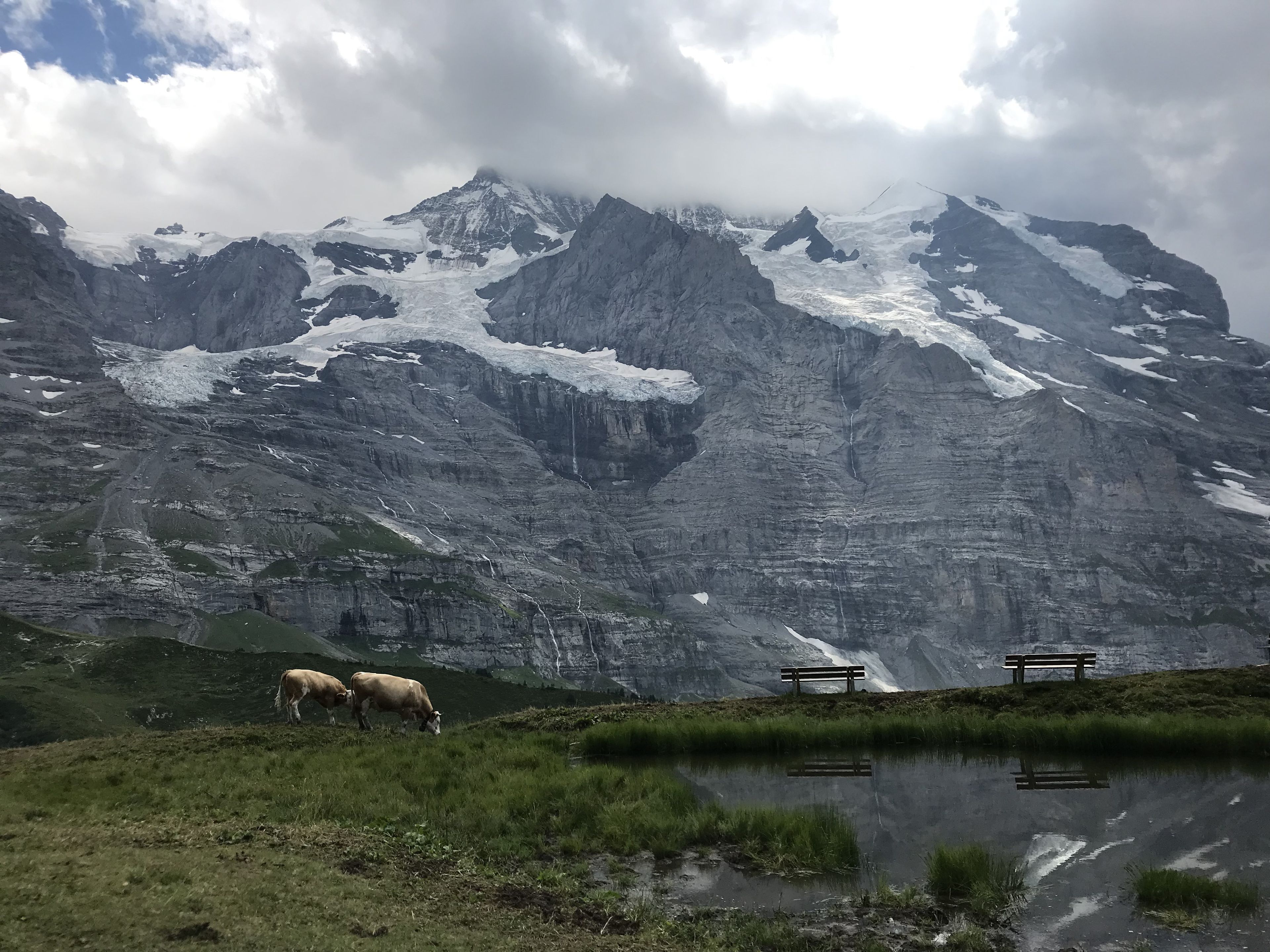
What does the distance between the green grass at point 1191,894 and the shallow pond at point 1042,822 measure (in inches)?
17.2

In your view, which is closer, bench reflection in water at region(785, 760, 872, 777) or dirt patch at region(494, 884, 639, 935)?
dirt patch at region(494, 884, 639, 935)

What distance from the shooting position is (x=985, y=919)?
59.7 feet

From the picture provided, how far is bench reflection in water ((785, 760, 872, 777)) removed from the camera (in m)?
30.2

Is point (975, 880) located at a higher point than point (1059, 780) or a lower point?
lower

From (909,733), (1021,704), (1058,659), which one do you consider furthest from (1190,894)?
(1058,659)

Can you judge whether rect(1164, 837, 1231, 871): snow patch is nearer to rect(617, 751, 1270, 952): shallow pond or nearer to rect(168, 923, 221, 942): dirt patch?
rect(617, 751, 1270, 952): shallow pond

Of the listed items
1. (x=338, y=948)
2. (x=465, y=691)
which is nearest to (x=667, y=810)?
(x=338, y=948)

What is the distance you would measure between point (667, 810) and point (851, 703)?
1812 cm

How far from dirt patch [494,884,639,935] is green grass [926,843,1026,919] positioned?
247 inches

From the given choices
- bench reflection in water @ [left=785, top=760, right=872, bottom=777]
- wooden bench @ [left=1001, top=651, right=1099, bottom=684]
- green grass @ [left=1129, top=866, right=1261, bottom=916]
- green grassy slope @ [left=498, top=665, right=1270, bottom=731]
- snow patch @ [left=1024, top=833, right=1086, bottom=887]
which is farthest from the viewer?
wooden bench @ [left=1001, top=651, right=1099, bottom=684]

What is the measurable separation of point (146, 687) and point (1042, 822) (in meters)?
135

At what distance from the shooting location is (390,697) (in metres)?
38.2

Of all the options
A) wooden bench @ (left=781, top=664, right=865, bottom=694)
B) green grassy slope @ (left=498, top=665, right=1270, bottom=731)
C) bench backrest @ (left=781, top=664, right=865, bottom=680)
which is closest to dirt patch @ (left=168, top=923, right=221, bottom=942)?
green grassy slope @ (left=498, top=665, right=1270, bottom=731)

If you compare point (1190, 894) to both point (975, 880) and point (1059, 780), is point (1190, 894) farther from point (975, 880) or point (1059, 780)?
point (1059, 780)
